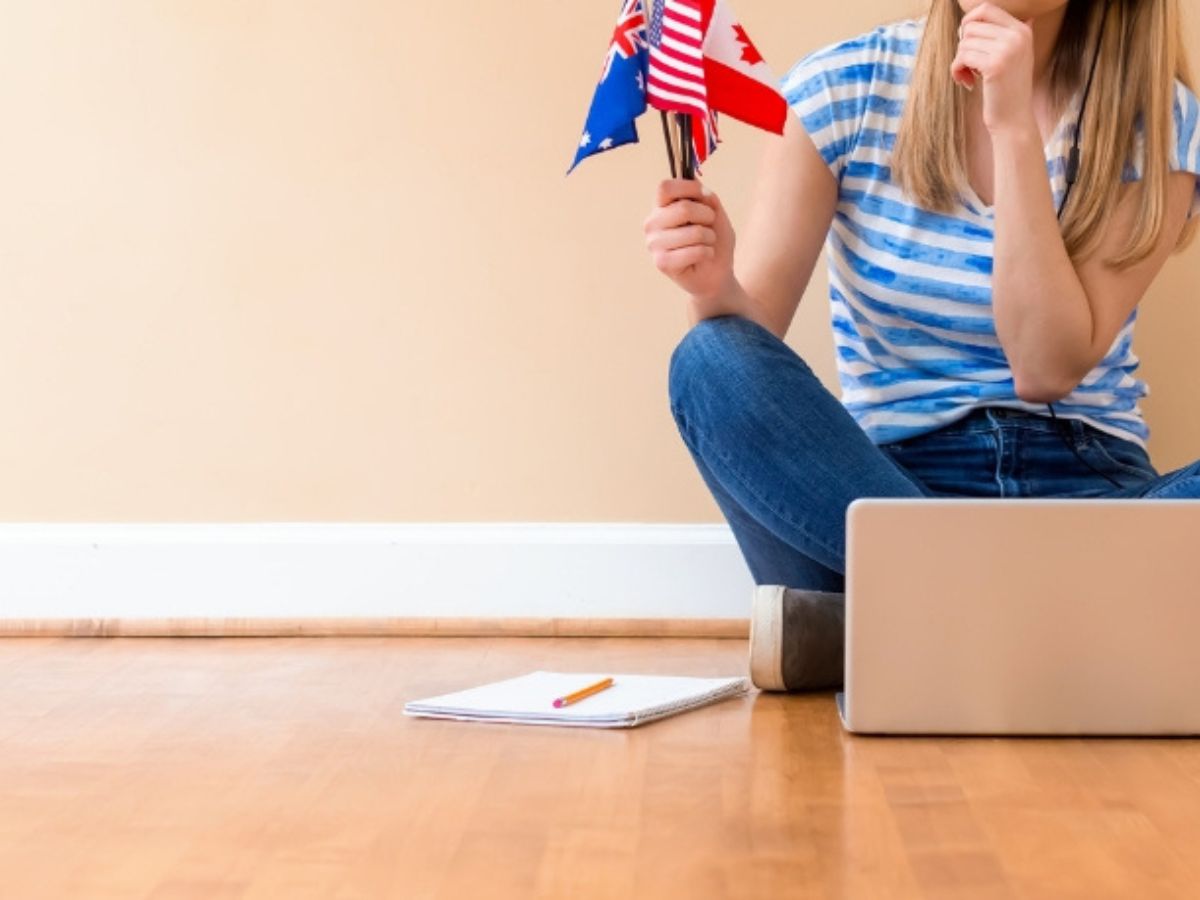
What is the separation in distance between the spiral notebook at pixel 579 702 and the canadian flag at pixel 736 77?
518mm

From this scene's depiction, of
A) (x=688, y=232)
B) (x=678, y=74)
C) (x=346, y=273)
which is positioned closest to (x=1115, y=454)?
(x=688, y=232)

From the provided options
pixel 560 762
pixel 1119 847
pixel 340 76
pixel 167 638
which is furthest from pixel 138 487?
pixel 1119 847

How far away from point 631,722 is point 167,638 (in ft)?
2.71

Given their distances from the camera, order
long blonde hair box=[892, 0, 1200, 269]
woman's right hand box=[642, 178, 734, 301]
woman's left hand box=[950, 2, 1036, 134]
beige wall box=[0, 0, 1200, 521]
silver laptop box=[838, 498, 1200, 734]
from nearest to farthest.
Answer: silver laptop box=[838, 498, 1200, 734], woman's right hand box=[642, 178, 734, 301], woman's left hand box=[950, 2, 1036, 134], long blonde hair box=[892, 0, 1200, 269], beige wall box=[0, 0, 1200, 521]

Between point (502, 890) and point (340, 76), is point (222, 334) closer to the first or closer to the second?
point (340, 76)

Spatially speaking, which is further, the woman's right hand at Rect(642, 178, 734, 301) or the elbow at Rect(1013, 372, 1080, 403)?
the elbow at Rect(1013, 372, 1080, 403)

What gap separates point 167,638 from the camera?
6.89ft

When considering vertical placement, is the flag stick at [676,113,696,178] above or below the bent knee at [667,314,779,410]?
above

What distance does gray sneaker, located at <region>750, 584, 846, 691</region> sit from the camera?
160 centimetres

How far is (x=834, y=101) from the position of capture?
1.80 meters

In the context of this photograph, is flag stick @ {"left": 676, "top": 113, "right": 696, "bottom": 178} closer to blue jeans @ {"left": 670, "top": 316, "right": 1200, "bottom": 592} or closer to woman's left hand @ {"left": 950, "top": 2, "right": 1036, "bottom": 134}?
blue jeans @ {"left": 670, "top": 316, "right": 1200, "bottom": 592}

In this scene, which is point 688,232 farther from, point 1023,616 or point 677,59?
point 1023,616

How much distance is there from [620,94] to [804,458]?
0.37 m

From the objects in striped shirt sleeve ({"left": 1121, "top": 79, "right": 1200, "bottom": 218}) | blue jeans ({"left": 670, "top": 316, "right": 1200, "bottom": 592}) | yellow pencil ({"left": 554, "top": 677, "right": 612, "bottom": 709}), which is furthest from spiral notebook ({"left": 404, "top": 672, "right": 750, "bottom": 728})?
striped shirt sleeve ({"left": 1121, "top": 79, "right": 1200, "bottom": 218})
